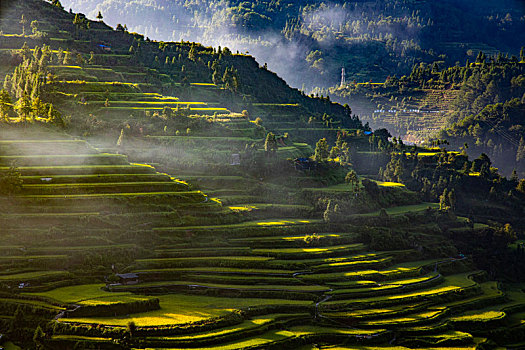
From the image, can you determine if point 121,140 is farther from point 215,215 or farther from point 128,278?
point 128,278

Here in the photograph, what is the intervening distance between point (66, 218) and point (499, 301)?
36.9 metres

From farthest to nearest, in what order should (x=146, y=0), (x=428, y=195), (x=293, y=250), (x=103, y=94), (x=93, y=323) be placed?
(x=146, y=0), (x=428, y=195), (x=103, y=94), (x=293, y=250), (x=93, y=323)

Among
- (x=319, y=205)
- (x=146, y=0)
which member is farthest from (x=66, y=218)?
(x=146, y=0)

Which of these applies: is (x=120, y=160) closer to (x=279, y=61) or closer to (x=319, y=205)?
(x=319, y=205)

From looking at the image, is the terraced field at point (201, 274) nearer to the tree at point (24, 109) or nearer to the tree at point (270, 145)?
the tree at point (24, 109)

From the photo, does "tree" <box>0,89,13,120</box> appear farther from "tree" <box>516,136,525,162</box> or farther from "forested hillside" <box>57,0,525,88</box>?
"forested hillside" <box>57,0,525,88</box>

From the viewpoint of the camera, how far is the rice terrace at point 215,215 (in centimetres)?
3862

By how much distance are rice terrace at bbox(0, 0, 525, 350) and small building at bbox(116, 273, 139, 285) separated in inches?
13.5

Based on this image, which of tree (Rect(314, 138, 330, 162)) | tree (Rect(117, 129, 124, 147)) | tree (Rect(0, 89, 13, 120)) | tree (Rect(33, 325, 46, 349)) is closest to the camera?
tree (Rect(33, 325, 46, 349))

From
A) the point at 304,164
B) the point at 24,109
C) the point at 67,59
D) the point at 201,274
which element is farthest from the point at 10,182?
the point at 67,59

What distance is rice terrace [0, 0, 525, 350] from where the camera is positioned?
38.6 m

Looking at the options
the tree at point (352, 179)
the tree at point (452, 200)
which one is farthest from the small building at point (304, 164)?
the tree at point (452, 200)

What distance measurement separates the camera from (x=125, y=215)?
4647 cm

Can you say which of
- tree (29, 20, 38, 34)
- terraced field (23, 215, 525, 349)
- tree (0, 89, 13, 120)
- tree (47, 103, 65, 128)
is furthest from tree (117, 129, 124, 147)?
tree (29, 20, 38, 34)
